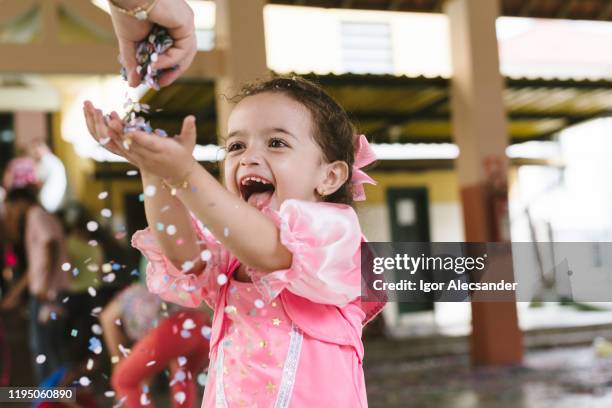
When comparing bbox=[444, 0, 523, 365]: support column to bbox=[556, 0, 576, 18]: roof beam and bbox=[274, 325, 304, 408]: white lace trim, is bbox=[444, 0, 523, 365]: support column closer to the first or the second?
bbox=[556, 0, 576, 18]: roof beam

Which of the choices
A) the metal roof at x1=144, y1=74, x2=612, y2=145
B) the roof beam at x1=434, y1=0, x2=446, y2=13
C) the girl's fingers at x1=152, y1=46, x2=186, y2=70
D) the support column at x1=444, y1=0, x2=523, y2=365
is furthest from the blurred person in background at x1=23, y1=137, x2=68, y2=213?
the girl's fingers at x1=152, y1=46, x2=186, y2=70

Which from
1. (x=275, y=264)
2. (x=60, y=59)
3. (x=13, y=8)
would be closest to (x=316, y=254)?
(x=275, y=264)

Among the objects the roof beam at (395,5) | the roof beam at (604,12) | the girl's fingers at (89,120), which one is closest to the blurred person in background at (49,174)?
the roof beam at (395,5)

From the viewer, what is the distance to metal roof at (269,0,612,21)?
23.9 feet

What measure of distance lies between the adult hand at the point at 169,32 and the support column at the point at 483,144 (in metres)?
6.23

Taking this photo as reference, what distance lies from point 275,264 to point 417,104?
8174 millimetres

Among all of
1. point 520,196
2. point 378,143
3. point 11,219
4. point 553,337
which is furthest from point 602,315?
point 11,219

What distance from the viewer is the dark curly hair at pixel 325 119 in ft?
4.51

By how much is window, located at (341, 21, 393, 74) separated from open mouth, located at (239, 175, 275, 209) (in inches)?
446

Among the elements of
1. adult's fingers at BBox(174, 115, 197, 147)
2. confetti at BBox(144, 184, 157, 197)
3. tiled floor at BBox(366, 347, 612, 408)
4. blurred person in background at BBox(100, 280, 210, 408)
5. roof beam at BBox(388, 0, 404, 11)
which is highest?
roof beam at BBox(388, 0, 404, 11)

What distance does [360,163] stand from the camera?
152 cm

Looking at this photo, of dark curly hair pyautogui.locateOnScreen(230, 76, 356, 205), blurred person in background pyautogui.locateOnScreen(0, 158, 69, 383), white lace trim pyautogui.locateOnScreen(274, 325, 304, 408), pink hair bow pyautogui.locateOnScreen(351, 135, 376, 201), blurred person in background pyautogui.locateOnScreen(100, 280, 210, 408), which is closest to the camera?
white lace trim pyautogui.locateOnScreen(274, 325, 304, 408)

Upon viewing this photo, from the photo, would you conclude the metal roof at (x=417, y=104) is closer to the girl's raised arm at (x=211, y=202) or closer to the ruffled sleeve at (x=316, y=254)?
the ruffled sleeve at (x=316, y=254)

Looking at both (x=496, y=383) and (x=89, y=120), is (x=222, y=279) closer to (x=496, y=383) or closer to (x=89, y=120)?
(x=89, y=120)
